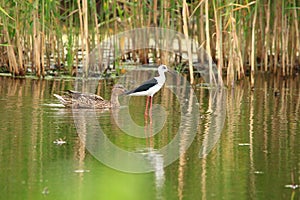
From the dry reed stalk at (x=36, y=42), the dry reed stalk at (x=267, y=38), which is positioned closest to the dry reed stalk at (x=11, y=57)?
A: the dry reed stalk at (x=36, y=42)

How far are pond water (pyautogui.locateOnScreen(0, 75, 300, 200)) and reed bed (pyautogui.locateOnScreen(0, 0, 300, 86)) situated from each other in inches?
53.6

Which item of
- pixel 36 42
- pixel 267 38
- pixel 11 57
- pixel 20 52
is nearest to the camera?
pixel 36 42

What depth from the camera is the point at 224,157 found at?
7883 mm

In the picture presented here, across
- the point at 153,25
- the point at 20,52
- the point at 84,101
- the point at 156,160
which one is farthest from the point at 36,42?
the point at 156,160

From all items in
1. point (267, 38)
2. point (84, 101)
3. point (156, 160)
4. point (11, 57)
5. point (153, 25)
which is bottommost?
point (156, 160)

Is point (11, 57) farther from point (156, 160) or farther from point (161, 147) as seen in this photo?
point (156, 160)

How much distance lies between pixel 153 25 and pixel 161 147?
7.78 metres

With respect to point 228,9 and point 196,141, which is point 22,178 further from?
point 228,9

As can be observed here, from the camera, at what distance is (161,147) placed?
8406 mm

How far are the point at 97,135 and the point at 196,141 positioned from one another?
985 mm

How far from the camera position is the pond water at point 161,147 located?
659 centimetres

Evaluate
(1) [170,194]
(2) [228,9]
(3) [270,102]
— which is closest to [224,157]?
(1) [170,194]

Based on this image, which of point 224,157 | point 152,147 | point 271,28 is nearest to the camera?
point 224,157

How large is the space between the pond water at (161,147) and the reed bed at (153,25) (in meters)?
1.36
